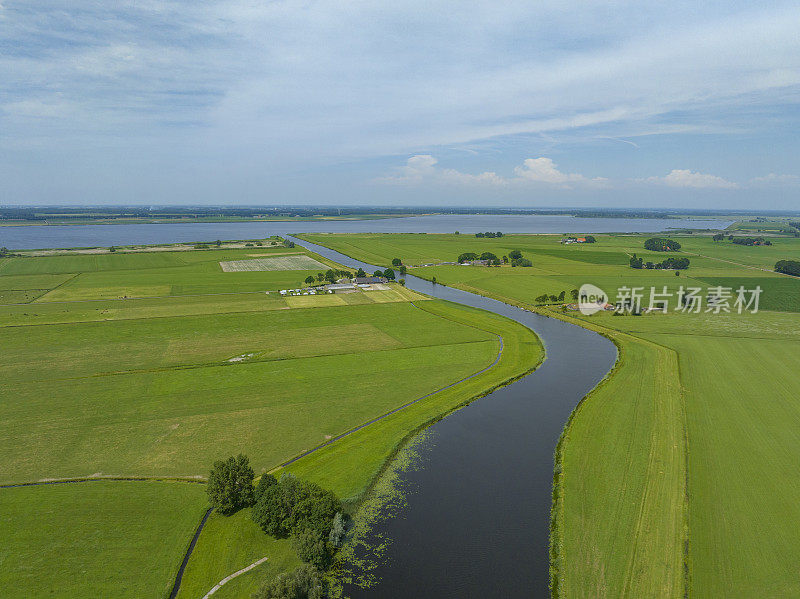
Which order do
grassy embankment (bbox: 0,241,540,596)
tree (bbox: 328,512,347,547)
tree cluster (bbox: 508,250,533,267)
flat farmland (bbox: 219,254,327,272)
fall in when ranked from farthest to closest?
tree cluster (bbox: 508,250,533,267) → flat farmland (bbox: 219,254,327,272) → grassy embankment (bbox: 0,241,540,596) → tree (bbox: 328,512,347,547)

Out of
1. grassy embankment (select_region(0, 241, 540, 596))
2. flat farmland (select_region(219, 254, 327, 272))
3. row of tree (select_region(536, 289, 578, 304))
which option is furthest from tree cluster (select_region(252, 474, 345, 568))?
flat farmland (select_region(219, 254, 327, 272))

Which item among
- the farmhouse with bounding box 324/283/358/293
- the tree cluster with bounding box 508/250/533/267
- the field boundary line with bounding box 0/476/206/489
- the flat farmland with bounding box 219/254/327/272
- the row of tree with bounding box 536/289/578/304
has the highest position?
the tree cluster with bounding box 508/250/533/267

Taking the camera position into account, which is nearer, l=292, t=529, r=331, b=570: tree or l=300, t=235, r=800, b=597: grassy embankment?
l=292, t=529, r=331, b=570: tree

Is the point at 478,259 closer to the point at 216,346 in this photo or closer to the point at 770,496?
the point at 216,346

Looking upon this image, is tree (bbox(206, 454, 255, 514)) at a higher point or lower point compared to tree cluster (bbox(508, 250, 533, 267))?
lower

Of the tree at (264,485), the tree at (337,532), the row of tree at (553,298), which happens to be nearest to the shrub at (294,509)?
the tree at (337,532)

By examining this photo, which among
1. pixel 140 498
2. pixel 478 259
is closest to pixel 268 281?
pixel 478 259

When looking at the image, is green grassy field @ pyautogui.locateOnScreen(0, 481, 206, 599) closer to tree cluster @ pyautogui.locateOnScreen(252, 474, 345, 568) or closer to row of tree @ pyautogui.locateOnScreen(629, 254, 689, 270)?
tree cluster @ pyautogui.locateOnScreen(252, 474, 345, 568)

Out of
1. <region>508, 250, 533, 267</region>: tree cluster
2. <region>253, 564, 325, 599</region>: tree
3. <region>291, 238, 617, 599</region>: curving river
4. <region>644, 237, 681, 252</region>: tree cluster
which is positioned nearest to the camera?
<region>253, 564, 325, 599</region>: tree
